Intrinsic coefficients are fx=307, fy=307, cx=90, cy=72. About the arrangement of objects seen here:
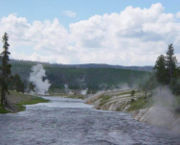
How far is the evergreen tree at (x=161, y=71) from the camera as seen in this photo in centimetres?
7900

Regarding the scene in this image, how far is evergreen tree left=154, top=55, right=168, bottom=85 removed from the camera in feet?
259

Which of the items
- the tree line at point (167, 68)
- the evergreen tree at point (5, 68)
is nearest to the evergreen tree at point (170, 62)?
the tree line at point (167, 68)

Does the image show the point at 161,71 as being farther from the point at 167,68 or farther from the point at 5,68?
the point at 5,68

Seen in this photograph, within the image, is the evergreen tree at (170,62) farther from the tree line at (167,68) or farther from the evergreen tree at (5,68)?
the evergreen tree at (5,68)

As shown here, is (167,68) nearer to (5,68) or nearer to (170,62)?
(170,62)

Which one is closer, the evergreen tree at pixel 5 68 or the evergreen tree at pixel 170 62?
the evergreen tree at pixel 5 68

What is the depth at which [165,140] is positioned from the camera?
39156 millimetres

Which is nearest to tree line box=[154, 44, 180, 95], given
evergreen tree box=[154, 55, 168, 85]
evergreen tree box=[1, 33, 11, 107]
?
evergreen tree box=[154, 55, 168, 85]

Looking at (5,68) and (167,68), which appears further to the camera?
(167,68)

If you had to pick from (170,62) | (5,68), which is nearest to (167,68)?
(170,62)

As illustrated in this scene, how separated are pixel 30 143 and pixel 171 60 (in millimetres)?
54039

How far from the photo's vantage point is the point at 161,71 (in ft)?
260

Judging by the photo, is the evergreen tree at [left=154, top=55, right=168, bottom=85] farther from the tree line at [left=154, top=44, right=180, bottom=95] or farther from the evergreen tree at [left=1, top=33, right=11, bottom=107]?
the evergreen tree at [left=1, top=33, right=11, bottom=107]

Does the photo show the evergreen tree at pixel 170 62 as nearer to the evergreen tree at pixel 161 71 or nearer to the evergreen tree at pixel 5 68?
the evergreen tree at pixel 161 71
